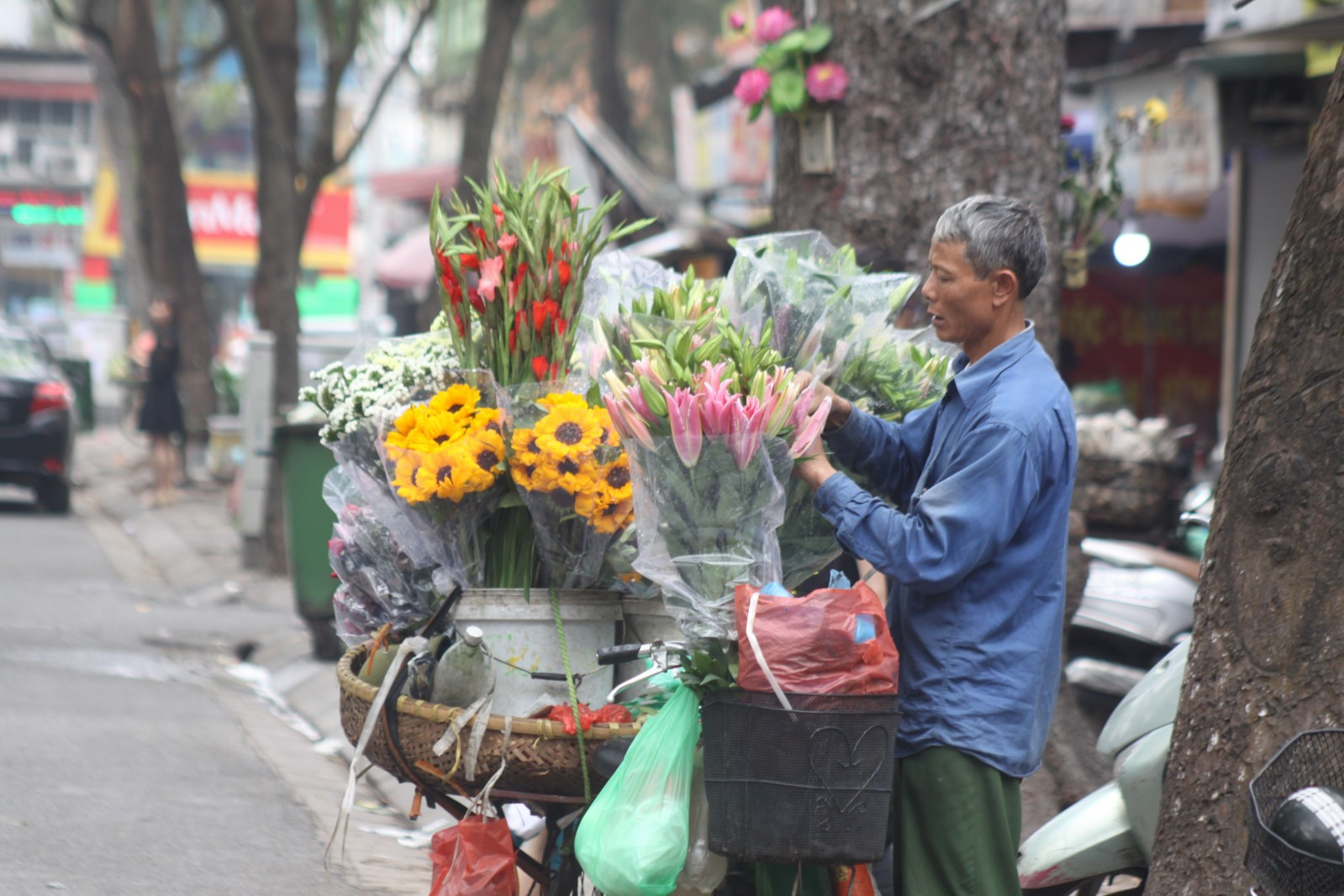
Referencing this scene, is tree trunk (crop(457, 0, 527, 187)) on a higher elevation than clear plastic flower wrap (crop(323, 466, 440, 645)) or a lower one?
higher

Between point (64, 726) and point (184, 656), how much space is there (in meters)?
2.10

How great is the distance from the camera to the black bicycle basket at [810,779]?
8.77 ft

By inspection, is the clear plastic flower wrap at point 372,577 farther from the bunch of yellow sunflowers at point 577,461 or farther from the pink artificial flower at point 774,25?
the pink artificial flower at point 774,25

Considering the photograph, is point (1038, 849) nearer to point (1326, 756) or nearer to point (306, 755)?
point (1326, 756)

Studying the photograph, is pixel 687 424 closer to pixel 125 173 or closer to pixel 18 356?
pixel 18 356

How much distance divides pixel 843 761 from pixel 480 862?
0.95 meters

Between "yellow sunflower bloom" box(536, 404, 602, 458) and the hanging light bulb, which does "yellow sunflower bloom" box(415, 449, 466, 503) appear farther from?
the hanging light bulb

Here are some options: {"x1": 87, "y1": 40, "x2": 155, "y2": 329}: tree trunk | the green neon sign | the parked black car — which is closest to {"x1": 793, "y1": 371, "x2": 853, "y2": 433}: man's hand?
the parked black car

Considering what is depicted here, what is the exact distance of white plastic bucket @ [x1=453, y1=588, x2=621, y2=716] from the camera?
3283 mm

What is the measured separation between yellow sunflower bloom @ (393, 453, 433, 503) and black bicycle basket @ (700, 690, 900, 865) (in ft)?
2.83

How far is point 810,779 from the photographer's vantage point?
8.77ft

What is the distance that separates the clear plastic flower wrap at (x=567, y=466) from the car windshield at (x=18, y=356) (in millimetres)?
12541

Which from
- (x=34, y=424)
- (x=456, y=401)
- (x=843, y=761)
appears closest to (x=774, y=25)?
(x=456, y=401)

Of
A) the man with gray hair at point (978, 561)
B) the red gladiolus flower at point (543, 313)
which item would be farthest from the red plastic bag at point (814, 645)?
the red gladiolus flower at point (543, 313)
